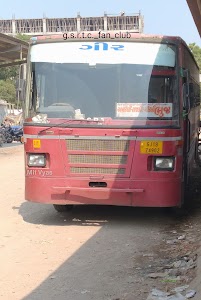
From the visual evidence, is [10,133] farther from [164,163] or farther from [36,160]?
[164,163]

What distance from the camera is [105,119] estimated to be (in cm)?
671

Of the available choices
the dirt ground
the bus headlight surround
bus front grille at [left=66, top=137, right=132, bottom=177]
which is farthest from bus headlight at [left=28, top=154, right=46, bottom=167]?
the dirt ground

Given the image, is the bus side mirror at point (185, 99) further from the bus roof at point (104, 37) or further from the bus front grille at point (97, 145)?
the bus front grille at point (97, 145)

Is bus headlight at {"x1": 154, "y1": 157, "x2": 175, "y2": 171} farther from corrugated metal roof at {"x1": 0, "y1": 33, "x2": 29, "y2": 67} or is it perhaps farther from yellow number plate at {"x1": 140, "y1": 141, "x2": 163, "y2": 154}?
corrugated metal roof at {"x1": 0, "y1": 33, "x2": 29, "y2": 67}

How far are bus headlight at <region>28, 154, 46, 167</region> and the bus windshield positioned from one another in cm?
59

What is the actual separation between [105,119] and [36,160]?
121cm

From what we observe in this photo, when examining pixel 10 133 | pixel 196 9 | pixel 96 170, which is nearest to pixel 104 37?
pixel 196 9

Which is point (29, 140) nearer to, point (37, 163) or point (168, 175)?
point (37, 163)

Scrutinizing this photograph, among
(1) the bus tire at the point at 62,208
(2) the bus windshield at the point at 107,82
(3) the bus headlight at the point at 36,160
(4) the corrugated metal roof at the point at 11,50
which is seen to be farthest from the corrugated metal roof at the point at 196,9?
(4) the corrugated metal roof at the point at 11,50

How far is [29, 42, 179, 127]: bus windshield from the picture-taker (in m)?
6.72

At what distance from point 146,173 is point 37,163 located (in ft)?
5.39

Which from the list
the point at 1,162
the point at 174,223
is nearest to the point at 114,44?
the point at 174,223

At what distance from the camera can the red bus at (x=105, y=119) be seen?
6.63 m

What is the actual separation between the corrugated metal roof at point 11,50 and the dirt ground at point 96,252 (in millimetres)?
11452
